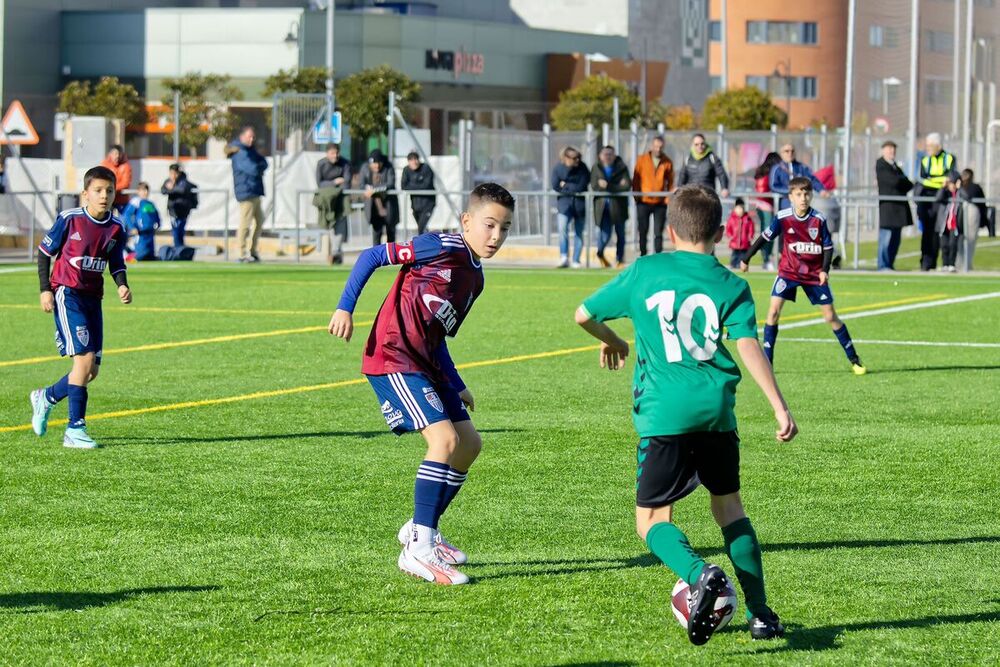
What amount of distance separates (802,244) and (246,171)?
1630cm

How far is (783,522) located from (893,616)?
71.1 inches

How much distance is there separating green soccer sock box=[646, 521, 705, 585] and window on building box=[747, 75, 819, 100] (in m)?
96.3

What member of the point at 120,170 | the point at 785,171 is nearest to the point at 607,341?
the point at 785,171

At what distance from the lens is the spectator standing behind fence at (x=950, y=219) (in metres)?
27.5

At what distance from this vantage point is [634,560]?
7.12 m

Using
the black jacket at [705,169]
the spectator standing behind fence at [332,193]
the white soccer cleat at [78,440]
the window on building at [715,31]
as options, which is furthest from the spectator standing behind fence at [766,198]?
the window on building at [715,31]

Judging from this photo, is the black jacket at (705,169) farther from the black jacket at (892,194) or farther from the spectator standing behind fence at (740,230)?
the black jacket at (892,194)

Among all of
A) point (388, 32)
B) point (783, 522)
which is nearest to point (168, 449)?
point (783, 522)

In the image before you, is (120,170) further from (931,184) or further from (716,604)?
(716,604)

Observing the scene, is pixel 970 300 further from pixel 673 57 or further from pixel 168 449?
pixel 673 57

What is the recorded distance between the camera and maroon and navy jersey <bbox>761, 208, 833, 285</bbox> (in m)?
14.4

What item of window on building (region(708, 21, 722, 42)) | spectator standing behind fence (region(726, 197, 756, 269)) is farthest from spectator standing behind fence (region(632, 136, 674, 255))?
window on building (region(708, 21, 722, 42))

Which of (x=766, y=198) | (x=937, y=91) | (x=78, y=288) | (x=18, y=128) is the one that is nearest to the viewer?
(x=78, y=288)

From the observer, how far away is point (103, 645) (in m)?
5.77
